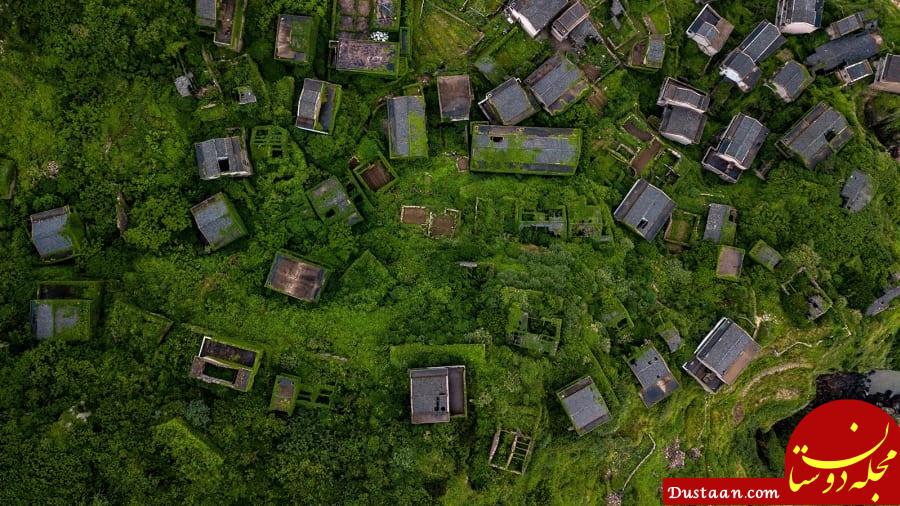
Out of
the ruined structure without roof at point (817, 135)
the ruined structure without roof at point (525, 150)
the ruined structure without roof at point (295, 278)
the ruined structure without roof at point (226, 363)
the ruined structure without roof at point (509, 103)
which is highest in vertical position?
the ruined structure without roof at point (817, 135)

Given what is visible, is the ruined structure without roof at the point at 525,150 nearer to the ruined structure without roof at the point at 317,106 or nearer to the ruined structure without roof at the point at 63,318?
the ruined structure without roof at the point at 317,106

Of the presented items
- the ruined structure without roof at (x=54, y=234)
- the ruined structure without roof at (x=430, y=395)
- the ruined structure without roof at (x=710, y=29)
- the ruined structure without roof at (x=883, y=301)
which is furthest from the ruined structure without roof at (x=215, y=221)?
the ruined structure without roof at (x=883, y=301)

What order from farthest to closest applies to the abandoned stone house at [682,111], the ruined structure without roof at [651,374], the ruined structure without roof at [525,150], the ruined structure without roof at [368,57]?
the abandoned stone house at [682,111]
the ruined structure without roof at [525,150]
the ruined structure without roof at [368,57]
the ruined structure without roof at [651,374]

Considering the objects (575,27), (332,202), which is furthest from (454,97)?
(332,202)

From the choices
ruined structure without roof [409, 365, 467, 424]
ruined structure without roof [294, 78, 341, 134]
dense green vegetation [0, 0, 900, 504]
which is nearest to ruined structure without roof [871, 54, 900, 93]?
dense green vegetation [0, 0, 900, 504]

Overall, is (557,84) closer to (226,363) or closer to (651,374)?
(651,374)

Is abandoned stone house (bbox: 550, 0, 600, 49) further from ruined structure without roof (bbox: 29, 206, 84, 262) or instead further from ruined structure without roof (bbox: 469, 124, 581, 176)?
ruined structure without roof (bbox: 29, 206, 84, 262)
